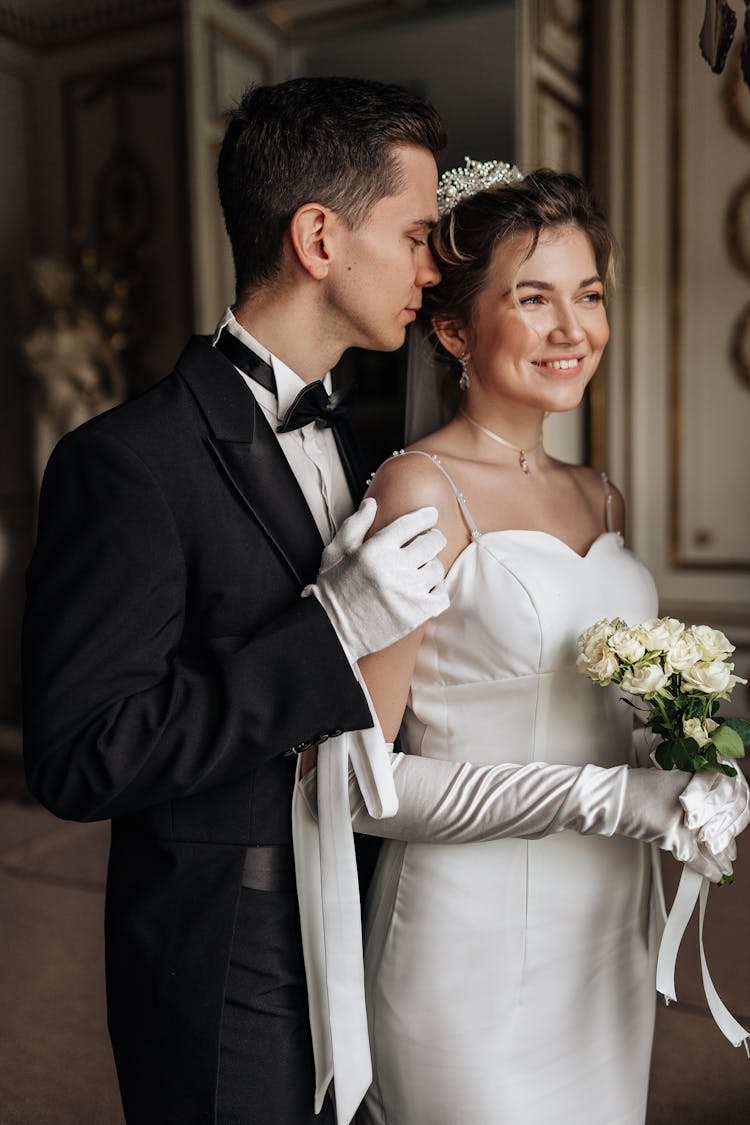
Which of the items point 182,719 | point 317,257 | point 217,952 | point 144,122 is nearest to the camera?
point 182,719

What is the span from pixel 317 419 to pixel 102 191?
4.27m

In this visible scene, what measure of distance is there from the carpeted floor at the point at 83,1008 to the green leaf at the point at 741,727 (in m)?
1.47

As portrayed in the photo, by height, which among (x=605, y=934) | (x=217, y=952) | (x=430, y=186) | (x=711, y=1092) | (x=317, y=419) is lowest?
(x=711, y=1092)

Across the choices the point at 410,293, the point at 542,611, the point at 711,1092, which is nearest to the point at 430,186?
the point at 410,293

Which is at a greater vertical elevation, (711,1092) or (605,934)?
(605,934)

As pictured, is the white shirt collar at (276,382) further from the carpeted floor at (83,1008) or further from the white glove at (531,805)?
the carpeted floor at (83,1008)

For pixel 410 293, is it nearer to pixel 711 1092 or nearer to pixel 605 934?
pixel 605 934

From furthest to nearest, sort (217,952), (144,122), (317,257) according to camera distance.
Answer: (144,122), (317,257), (217,952)

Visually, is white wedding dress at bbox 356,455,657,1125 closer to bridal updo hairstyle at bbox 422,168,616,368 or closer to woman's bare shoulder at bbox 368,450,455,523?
woman's bare shoulder at bbox 368,450,455,523

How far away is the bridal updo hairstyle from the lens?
61.4 inches

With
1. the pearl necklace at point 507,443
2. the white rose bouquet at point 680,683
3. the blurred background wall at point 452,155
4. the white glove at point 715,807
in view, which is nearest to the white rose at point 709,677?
the white rose bouquet at point 680,683

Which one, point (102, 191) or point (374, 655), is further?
point (102, 191)

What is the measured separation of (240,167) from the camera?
57.7 inches

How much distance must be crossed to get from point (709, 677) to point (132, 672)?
70 cm
